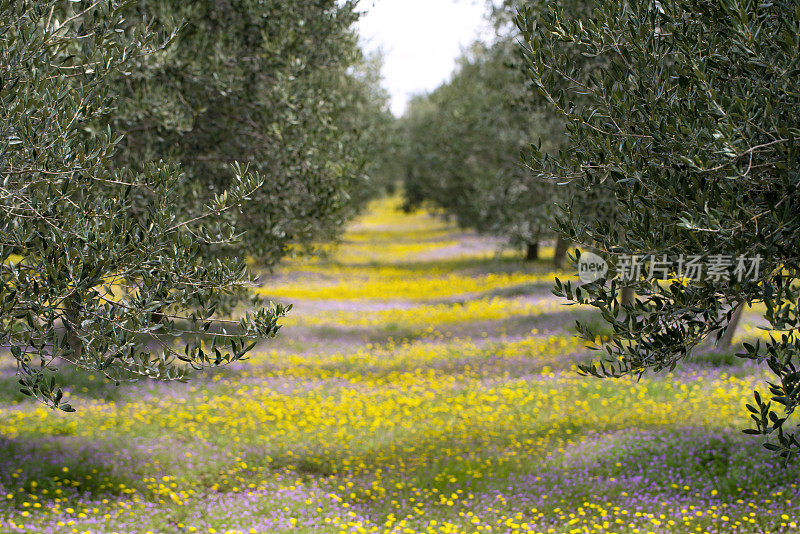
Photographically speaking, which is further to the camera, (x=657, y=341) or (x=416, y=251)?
(x=416, y=251)

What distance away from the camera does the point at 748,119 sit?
18.2 feet

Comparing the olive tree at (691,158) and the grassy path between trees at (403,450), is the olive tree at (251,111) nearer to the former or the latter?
the grassy path between trees at (403,450)

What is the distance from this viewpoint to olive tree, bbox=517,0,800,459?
577cm

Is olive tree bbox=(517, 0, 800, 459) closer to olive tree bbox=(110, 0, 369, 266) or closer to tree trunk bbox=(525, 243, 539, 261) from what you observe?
olive tree bbox=(110, 0, 369, 266)

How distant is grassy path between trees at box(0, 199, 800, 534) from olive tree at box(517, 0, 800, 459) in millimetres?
3692

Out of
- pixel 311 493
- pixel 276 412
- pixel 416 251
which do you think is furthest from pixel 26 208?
pixel 416 251

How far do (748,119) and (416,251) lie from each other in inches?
1765

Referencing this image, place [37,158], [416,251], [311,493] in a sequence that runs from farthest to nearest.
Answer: [416,251] < [311,493] < [37,158]

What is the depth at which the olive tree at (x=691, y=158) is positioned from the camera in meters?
5.77

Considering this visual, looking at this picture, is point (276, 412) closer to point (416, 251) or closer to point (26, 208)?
point (26, 208)

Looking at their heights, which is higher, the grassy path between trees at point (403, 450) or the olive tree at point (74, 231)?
the olive tree at point (74, 231)

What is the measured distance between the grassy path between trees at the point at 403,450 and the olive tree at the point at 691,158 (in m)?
Result: 3.69
